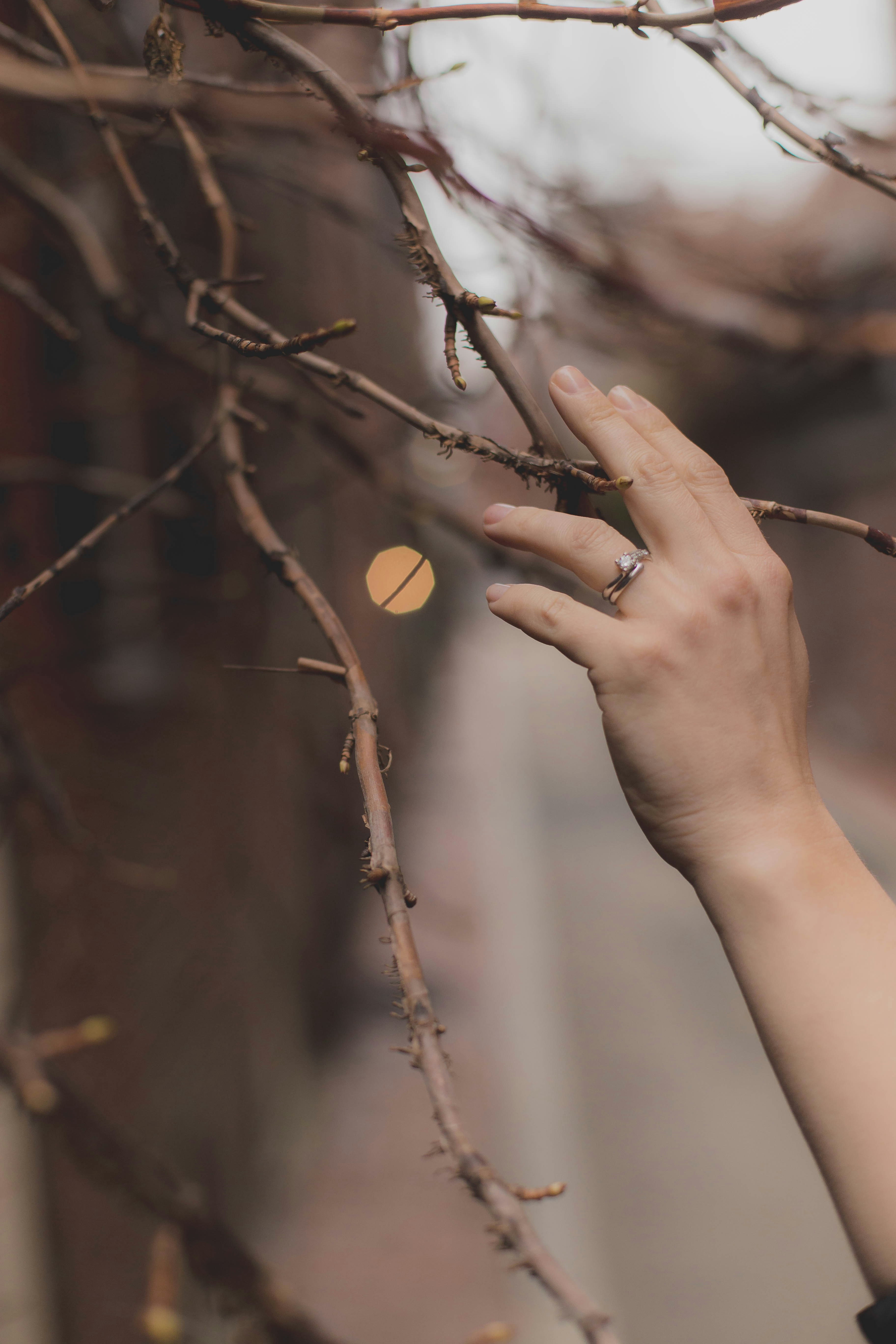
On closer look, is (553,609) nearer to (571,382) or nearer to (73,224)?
(571,382)

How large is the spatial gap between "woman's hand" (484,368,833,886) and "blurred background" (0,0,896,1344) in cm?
20

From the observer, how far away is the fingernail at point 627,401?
387 mm

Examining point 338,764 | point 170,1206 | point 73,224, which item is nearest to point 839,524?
point 170,1206

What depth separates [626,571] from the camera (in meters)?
0.36

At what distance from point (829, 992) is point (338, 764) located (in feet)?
2.80

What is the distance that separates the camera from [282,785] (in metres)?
1.30

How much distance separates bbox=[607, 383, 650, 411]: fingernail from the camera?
0.39 metres

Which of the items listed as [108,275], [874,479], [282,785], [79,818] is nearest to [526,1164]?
[282,785]

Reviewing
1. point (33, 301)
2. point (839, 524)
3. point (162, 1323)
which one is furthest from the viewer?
point (33, 301)

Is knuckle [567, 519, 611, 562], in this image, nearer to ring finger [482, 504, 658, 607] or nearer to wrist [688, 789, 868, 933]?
ring finger [482, 504, 658, 607]

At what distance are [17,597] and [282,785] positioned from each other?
1.00 m

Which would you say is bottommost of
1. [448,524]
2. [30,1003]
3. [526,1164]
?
[526,1164]

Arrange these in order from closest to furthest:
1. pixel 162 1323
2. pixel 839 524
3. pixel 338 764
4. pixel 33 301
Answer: pixel 162 1323 < pixel 839 524 < pixel 33 301 < pixel 338 764

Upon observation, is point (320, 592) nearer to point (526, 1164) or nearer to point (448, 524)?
point (448, 524)
